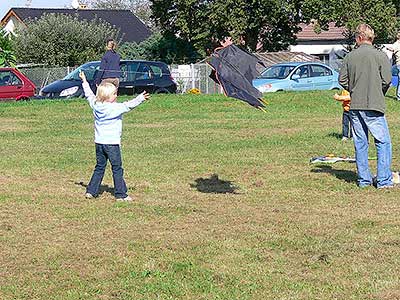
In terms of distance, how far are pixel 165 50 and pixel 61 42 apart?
892cm

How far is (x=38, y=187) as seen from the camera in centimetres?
1116

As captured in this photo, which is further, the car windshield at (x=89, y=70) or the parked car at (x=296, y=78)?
the parked car at (x=296, y=78)

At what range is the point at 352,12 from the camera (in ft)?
162

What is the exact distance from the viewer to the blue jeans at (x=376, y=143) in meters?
10.7

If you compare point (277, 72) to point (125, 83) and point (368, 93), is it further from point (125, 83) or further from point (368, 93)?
point (368, 93)

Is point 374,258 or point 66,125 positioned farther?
point 66,125

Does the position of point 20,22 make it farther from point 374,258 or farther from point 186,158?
point 374,258

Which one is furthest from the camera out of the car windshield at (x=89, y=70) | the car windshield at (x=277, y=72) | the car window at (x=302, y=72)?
the car window at (x=302, y=72)

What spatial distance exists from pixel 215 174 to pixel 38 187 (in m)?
2.64

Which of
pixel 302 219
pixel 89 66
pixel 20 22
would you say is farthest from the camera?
pixel 20 22

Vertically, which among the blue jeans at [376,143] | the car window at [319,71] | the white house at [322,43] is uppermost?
the blue jeans at [376,143]

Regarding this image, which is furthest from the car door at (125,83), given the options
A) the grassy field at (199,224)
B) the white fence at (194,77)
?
the grassy field at (199,224)

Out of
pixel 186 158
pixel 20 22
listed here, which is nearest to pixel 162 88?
pixel 186 158

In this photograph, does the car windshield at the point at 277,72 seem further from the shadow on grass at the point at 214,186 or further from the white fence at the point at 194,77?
the shadow on grass at the point at 214,186
